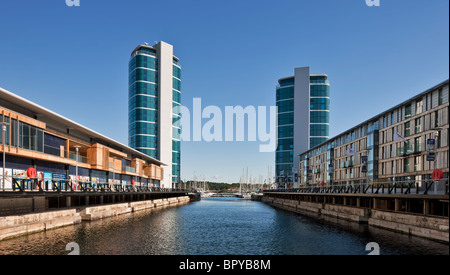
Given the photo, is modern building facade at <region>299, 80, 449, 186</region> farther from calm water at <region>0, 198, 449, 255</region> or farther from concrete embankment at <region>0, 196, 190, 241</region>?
concrete embankment at <region>0, 196, 190, 241</region>

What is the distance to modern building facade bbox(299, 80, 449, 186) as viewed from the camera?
46781mm

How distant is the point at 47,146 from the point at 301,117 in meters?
140

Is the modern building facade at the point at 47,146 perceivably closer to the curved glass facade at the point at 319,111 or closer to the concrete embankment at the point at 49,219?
the concrete embankment at the point at 49,219

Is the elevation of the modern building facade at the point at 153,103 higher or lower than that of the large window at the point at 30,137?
higher

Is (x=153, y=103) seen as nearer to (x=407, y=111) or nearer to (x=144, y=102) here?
(x=144, y=102)

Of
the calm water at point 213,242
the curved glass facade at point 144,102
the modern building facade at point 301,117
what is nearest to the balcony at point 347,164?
the calm water at point 213,242

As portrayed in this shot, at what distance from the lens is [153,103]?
15950 centimetres

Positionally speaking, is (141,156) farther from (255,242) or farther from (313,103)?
(313,103)

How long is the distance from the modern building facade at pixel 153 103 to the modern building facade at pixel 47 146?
74188mm

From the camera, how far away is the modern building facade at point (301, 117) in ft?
563

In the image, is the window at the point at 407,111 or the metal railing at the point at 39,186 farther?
the window at the point at 407,111

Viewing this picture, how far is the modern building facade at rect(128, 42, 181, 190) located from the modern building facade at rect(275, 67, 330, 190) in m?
59.4
